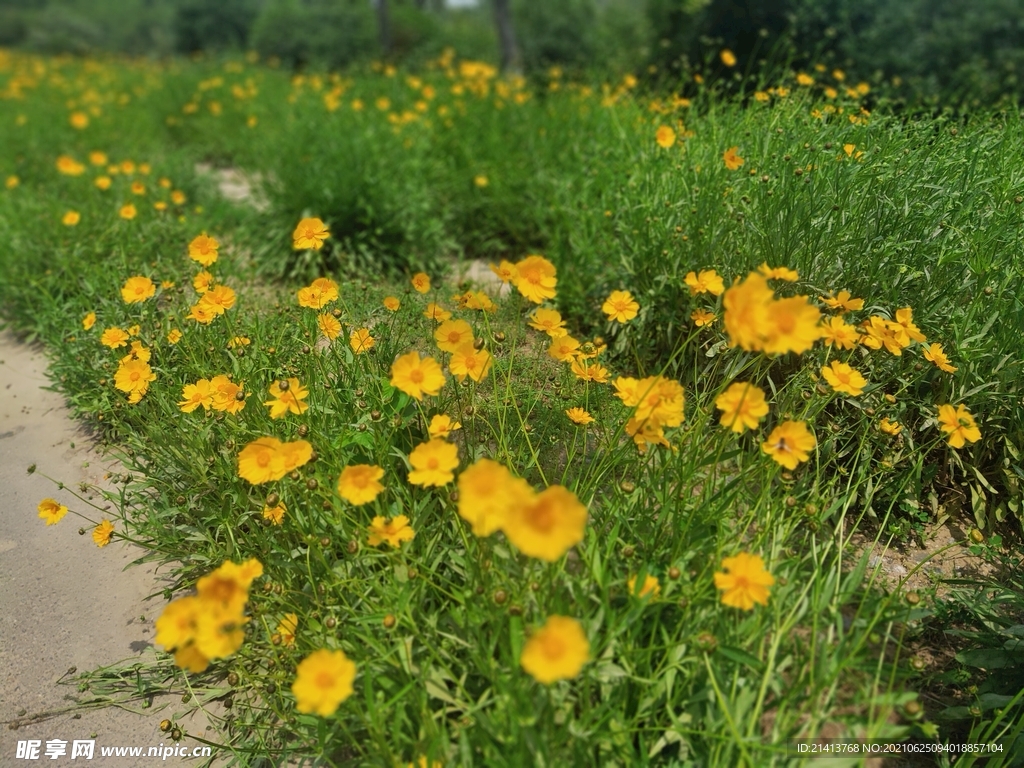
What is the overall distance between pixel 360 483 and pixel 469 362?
0.42 m

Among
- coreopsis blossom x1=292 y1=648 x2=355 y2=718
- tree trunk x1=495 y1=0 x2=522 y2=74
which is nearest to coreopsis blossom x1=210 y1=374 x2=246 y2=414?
coreopsis blossom x1=292 y1=648 x2=355 y2=718

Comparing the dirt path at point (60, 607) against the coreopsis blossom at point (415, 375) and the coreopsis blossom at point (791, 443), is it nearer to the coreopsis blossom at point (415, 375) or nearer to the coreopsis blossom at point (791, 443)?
the coreopsis blossom at point (415, 375)

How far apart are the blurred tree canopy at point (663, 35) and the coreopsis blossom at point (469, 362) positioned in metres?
3.02

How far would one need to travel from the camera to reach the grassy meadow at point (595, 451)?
4.57 ft

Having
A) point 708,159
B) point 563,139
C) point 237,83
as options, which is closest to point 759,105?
point 708,159

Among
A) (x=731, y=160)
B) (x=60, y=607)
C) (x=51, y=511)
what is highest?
(x=731, y=160)

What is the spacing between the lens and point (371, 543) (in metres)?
1.52

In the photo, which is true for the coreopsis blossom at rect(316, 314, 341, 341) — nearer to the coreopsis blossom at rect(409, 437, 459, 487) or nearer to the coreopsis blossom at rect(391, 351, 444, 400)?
the coreopsis blossom at rect(391, 351, 444, 400)

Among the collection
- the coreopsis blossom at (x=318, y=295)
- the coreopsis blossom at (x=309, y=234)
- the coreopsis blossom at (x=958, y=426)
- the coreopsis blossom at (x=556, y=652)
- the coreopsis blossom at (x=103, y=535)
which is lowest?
the coreopsis blossom at (x=103, y=535)

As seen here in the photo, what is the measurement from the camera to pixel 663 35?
727 centimetres

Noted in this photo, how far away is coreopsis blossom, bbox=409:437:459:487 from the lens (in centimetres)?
147

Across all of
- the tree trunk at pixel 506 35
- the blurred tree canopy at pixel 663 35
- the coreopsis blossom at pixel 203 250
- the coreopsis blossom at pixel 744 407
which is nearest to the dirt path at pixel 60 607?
the coreopsis blossom at pixel 203 250

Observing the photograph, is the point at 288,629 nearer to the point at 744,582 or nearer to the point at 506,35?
the point at 744,582

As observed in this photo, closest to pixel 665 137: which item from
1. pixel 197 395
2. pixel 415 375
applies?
pixel 415 375
